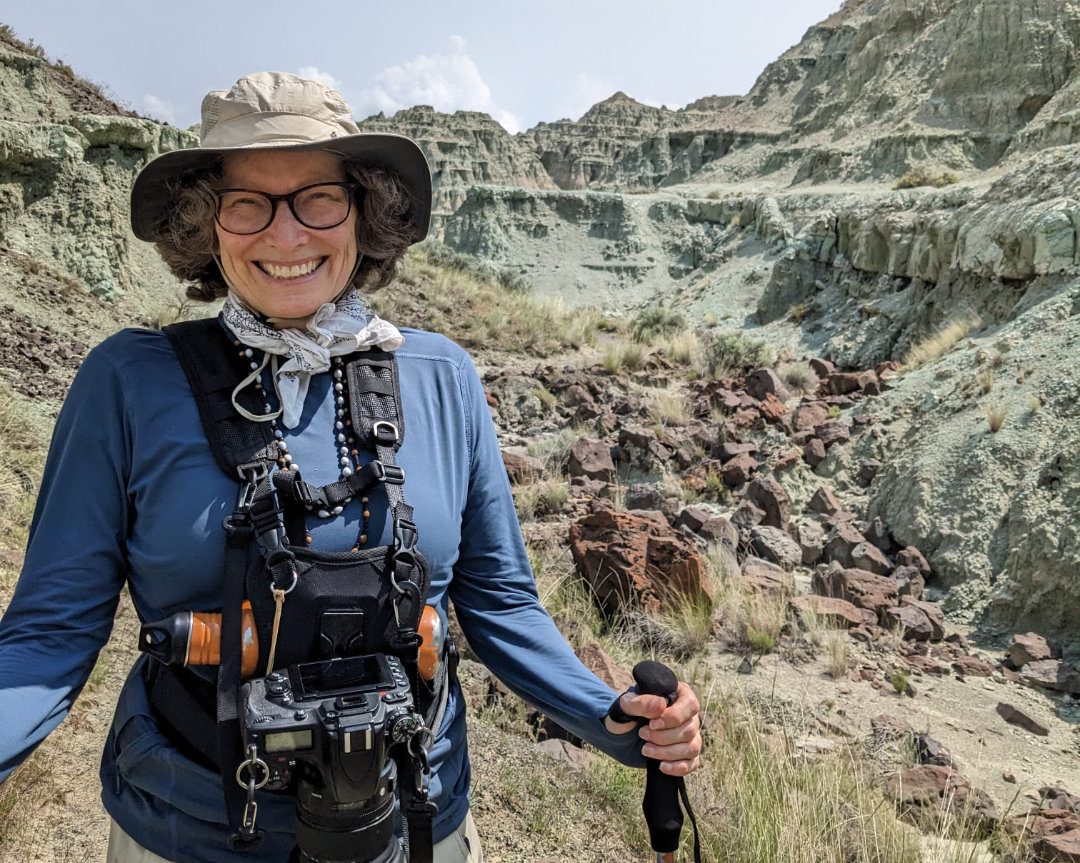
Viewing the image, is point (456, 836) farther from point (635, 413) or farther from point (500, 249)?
point (500, 249)

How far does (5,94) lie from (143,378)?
482 inches

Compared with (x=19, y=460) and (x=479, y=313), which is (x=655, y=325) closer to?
(x=479, y=313)

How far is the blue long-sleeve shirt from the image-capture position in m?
1.22

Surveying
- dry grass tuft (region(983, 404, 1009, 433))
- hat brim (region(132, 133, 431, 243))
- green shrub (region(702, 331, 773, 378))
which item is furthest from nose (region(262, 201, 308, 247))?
green shrub (region(702, 331, 773, 378))

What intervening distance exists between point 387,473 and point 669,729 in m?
0.60

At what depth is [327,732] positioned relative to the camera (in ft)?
3.73

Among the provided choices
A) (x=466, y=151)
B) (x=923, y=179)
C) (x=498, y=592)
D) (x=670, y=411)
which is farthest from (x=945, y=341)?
(x=466, y=151)

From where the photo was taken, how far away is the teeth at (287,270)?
1.48 meters

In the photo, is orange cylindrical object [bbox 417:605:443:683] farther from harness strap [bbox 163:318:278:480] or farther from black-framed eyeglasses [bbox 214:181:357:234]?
black-framed eyeglasses [bbox 214:181:357:234]

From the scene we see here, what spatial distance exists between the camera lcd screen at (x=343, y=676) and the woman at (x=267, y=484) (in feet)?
0.40

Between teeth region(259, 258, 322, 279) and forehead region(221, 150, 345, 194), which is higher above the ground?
forehead region(221, 150, 345, 194)

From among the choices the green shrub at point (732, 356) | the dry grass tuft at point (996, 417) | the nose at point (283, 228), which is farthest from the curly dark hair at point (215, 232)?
the green shrub at point (732, 356)

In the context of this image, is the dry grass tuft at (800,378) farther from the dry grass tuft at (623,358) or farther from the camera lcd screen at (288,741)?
the camera lcd screen at (288,741)

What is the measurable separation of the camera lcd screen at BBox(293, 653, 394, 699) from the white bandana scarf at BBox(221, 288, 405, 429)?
1.28 feet
